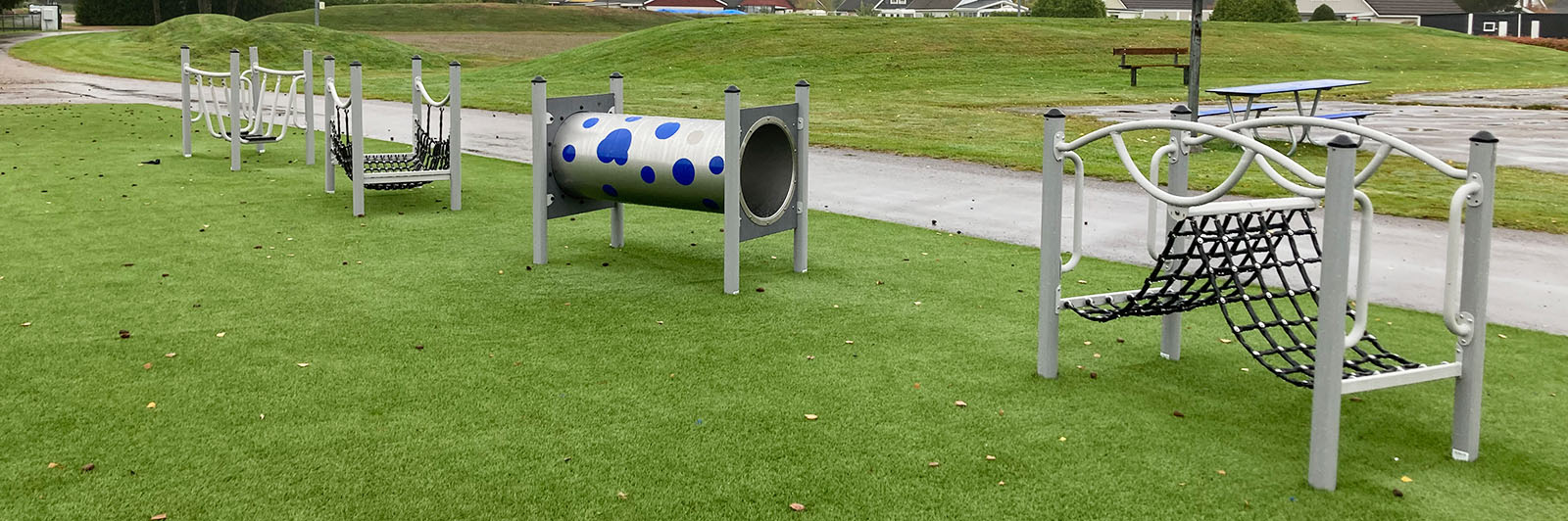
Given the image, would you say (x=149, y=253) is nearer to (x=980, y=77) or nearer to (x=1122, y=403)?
(x=1122, y=403)

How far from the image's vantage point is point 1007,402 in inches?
197

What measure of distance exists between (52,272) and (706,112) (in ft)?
50.2

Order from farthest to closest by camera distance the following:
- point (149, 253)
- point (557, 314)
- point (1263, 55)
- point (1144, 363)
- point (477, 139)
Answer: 1. point (1263, 55)
2. point (477, 139)
3. point (149, 253)
4. point (557, 314)
5. point (1144, 363)

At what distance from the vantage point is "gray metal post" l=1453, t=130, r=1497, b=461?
406cm

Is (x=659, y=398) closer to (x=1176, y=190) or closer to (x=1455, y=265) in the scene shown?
(x=1176, y=190)

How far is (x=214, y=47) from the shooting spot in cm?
4006

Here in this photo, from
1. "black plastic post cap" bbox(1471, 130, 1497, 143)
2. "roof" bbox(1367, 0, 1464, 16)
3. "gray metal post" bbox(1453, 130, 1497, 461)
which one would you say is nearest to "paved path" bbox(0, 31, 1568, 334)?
"gray metal post" bbox(1453, 130, 1497, 461)

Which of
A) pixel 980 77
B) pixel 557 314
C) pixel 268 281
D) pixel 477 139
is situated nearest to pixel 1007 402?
pixel 557 314

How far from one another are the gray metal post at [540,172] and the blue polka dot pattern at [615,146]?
38 cm

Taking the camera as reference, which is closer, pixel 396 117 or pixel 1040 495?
pixel 1040 495

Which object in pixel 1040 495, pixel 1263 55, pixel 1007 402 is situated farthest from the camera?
pixel 1263 55

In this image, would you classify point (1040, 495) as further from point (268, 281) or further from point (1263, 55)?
point (1263, 55)

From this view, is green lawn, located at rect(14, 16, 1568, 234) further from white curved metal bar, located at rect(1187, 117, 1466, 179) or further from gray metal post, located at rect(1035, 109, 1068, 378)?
white curved metal bar, located at rect(1187, 117, 1466, 179)

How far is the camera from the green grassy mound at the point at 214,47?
3775 centimetres
